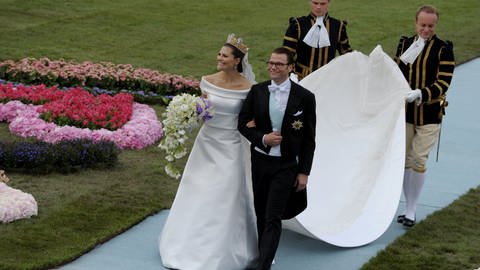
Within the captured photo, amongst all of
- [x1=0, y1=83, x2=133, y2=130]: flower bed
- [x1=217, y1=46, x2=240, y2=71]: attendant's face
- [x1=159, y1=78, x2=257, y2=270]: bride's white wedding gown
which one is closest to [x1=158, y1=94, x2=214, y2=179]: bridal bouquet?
[x1=159, y1=78, x2=257, y2=270]: bride's white wedding gown

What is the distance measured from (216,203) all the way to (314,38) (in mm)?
2841

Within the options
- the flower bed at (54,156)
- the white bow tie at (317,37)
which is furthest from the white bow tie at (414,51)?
the flower bed at (54,156)

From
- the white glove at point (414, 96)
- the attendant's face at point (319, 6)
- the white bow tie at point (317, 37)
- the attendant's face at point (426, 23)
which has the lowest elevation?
the white glove at point (414, 96)

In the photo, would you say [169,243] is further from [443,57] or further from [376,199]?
[443,57]

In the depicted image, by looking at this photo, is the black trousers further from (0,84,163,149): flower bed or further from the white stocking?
(0,84,163,149): flower bed

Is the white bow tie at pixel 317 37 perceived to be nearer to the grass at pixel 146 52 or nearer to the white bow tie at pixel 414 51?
Result: the white bow tie at pixel 414 51

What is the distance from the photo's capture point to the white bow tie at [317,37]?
11.1 m

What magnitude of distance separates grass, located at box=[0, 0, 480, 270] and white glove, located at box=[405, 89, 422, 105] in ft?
4.05

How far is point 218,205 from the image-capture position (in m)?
8.91

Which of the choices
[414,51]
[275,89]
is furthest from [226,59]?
[414,51]

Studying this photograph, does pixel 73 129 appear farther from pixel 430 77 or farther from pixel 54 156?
pixel 430 77

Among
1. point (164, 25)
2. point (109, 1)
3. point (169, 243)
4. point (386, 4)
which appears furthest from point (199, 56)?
point (169, 243)

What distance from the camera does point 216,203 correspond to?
8906 millimetres

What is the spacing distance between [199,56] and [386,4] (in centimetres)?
837
